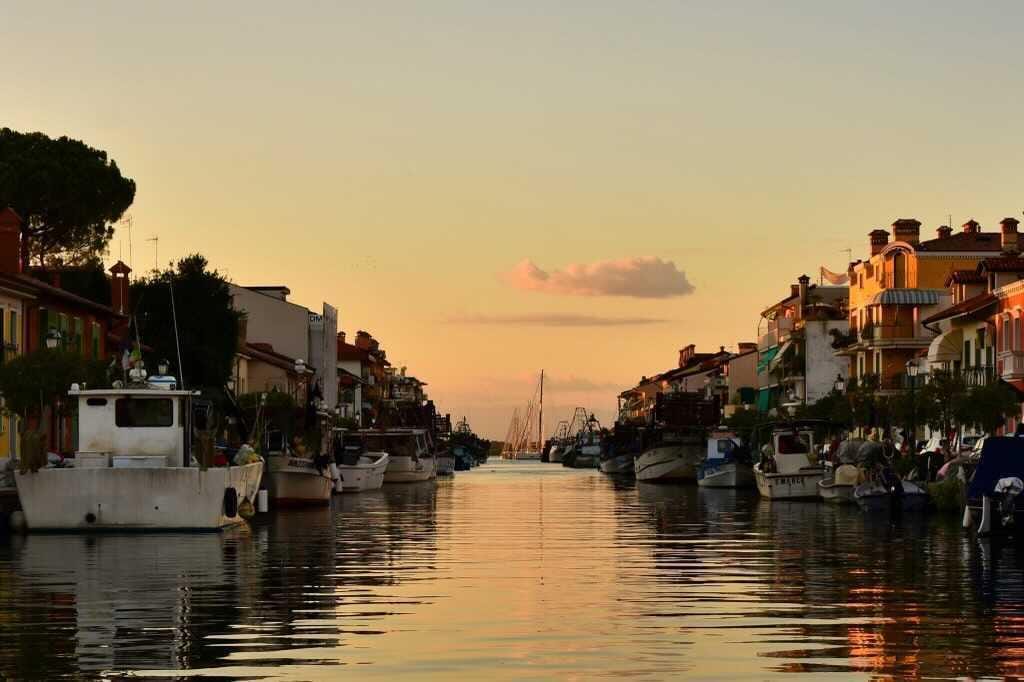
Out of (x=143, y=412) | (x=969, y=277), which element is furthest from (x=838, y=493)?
(x=969, y=277)

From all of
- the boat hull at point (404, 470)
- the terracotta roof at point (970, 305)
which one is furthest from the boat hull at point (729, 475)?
the boat hull at point (404, 470)

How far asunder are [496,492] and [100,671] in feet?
257

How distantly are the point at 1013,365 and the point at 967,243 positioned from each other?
43304mm

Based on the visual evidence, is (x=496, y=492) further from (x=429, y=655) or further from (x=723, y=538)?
(x=429, y=655)

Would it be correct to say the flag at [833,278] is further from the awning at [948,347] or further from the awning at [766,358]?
the awning at [948,347]

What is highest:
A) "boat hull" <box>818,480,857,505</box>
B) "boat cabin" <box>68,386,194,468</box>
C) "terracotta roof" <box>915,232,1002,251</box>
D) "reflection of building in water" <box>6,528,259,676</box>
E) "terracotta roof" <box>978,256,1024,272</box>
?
"terracotta roof" <box>915,232,1002,251</box>

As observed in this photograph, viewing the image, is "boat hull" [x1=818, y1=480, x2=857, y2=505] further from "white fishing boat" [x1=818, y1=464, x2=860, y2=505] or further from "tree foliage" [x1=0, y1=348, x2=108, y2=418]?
"tree foliage" [x1=0, y1=348, x2=108, y2=418]

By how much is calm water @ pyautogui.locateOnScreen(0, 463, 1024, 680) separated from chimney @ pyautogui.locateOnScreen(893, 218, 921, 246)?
81.7 meters

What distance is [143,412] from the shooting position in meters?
47.1

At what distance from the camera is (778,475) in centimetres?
7856

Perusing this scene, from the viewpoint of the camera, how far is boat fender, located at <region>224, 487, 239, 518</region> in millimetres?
47375

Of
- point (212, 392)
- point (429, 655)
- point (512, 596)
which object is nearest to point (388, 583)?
point (512, 596)

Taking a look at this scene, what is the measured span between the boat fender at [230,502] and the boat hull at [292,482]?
17.9 metres

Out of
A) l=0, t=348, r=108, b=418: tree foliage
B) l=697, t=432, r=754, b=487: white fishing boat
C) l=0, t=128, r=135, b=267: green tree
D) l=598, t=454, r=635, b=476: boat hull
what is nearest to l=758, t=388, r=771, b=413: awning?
l=598, t=454, r=635, b=476: boat hull
